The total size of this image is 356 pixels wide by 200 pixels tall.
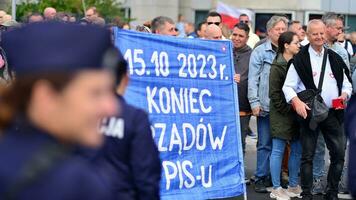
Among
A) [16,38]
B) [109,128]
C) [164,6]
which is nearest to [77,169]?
[16,38]

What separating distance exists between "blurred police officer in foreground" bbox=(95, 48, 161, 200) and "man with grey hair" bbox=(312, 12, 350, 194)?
469 cm

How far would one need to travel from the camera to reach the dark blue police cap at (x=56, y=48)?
2082 mm

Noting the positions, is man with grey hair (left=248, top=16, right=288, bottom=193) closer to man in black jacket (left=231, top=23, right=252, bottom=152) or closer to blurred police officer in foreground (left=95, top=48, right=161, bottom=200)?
man in black jacket (left=231, top=23, right=252, bottom=152)

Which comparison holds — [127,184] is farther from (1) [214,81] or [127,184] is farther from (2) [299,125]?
(2) [299,125]

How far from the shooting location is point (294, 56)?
858 centimetres

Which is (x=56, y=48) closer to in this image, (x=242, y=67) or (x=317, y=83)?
(x=317, y=83)

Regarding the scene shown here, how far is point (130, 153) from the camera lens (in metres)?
4.27

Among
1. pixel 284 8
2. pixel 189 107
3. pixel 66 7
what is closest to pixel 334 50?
pixel 189 107

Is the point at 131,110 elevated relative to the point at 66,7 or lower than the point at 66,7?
elevated

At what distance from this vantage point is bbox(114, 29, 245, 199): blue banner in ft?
23.0

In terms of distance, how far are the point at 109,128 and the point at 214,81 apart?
370 cm

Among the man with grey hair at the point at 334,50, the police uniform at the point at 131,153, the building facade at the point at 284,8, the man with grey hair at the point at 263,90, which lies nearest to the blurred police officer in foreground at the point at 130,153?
the police uniform at the point at 131,153

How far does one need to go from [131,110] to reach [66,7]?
1553cm

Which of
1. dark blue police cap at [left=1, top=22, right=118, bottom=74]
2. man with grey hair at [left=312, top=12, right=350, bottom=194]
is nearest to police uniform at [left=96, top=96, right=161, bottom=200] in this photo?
dark blue police cap at [left=1, top=22, right=118, bottom=74]
